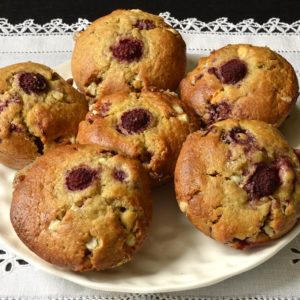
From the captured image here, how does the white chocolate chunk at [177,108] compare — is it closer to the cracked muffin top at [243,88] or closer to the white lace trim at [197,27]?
the cracked muffin top at [243,88]

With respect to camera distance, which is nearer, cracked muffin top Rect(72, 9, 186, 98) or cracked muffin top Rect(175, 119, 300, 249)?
cracked muffin top Rect(175, 119, 300, 249)

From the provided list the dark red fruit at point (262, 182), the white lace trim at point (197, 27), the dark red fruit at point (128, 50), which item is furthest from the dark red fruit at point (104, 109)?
the white lace trim at point (197, 27)

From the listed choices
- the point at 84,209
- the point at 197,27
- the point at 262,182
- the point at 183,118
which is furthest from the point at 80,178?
the point at 197,27

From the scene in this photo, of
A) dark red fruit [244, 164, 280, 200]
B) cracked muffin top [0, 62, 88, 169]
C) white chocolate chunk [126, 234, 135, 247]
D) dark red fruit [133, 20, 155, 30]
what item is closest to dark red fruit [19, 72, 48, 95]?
cracked muffin top [0, 62, 88, 169]

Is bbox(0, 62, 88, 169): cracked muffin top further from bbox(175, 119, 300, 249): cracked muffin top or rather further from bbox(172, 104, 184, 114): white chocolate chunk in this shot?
bbox(175, 119, 300, 249): cracked muffin top

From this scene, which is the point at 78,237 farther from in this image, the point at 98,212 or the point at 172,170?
the point at 172,170

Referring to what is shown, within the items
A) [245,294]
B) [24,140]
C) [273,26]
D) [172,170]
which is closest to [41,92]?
[24,140]

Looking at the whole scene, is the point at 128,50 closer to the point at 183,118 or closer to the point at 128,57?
the point at 128,57

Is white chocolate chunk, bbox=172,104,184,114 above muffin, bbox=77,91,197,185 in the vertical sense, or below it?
above
